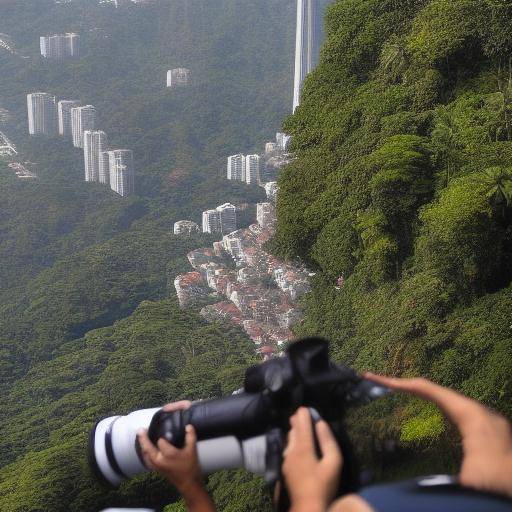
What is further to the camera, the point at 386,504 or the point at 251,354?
the point at 251,354

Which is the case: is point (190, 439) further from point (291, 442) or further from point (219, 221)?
point (219, 221)

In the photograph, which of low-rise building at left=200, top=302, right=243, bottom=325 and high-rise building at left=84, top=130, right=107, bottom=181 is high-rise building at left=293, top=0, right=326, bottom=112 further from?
low-rise building at left=200, top=302, right=243, bottom=325

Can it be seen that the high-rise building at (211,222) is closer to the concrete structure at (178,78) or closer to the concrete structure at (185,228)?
the concrete structure at (185,228)

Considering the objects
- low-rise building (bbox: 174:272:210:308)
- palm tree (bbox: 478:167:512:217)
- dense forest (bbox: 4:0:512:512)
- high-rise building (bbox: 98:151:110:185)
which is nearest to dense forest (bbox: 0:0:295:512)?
dense forest (bbox: 4:0:512:512)

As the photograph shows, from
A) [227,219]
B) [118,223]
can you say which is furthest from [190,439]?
[118,223]

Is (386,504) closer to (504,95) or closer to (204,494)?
(204,494)

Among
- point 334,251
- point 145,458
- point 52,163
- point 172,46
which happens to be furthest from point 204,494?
point 172,46
